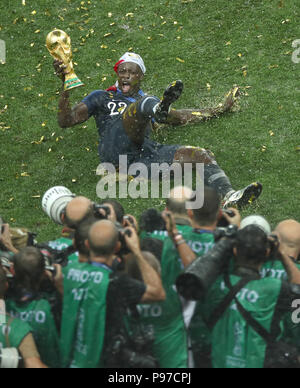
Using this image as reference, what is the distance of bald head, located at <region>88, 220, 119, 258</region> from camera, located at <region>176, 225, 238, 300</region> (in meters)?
0.56

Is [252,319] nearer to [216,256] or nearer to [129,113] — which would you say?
[216,256]

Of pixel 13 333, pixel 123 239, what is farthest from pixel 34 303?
pixel 123 239

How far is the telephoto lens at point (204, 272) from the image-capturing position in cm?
494

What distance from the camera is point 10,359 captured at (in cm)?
487

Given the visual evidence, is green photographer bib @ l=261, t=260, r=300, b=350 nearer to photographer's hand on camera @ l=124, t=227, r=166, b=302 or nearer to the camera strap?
the camera strap

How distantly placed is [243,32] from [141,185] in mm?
4117

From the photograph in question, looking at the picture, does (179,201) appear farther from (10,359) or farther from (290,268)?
(10,359)

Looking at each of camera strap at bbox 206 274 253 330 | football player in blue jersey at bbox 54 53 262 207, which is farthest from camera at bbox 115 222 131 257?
football player in blue jersey at bbox 54 53 262 207

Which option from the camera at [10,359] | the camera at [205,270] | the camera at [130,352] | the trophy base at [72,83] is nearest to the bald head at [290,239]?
the camera at [205,270]

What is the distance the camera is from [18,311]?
526cm

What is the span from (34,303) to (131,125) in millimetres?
3991

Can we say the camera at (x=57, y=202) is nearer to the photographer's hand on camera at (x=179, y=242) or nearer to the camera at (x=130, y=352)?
the photographer's hand on camera at (x=179, y=242)
